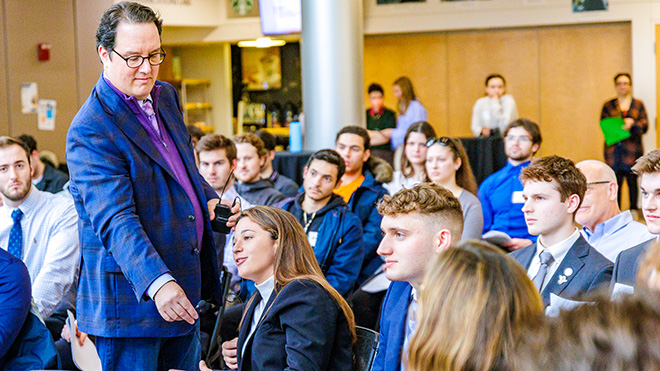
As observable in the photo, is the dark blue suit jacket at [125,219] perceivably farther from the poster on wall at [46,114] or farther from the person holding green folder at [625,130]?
the person holding green folder at [625,130]

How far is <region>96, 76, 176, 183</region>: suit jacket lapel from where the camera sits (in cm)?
200

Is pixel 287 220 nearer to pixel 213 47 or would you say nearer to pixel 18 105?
pixel 18 105

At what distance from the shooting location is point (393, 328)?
90.3 inches

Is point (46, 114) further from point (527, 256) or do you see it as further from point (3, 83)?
point (527, 256)

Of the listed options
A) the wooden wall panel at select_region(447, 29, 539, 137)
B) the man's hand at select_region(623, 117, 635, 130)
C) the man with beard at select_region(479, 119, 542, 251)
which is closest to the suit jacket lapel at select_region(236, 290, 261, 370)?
the man with beard at select_region(479, 119, 542, 251)

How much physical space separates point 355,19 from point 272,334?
4580 millimetres

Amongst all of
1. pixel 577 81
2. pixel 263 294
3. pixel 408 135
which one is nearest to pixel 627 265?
pixel 263 294

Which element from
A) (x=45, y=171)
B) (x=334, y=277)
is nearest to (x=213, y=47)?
(x=45, y=171)

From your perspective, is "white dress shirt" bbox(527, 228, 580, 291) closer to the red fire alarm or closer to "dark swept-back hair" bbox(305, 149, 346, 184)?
"dark swept-back hair" bbox(305, 149, 346, 184)

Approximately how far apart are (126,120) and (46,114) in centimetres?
562

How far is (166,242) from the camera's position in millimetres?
2043

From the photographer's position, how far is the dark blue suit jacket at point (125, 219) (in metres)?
1.91

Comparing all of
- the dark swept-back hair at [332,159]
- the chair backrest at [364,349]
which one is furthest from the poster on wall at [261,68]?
the chair backrest at [364,349]

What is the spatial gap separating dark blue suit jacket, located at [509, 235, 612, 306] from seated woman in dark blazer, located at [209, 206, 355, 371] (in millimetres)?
711
